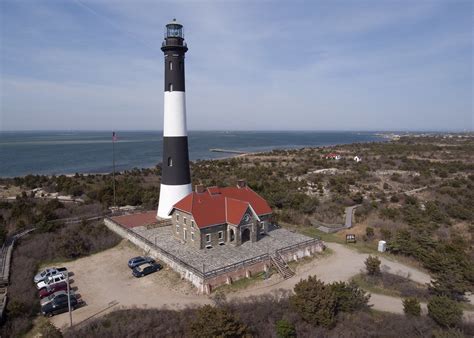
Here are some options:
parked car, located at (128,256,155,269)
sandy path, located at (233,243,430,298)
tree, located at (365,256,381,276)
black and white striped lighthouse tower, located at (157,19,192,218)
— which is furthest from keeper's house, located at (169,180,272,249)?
tree, located at (365,256,381,276)

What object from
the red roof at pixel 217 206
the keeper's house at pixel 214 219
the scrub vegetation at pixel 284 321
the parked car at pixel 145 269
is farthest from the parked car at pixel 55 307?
the red roof at pixel 217 206

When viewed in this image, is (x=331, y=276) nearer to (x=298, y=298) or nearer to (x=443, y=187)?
(x=298, y=298)

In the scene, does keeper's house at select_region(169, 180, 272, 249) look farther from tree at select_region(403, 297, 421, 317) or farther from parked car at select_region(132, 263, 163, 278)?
tree at select_region(403, 297, 421, 317)

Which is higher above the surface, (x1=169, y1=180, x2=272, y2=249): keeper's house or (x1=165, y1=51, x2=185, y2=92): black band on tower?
(x1=165, y1=51, x2=185, y2=92): black band on tower

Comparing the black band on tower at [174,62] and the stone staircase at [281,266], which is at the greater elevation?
the black band on tower at [174,62]

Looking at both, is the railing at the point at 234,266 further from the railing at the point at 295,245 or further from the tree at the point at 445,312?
the tree at the point at 445,312

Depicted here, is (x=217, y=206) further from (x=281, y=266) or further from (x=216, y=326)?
(x=216, y=326)

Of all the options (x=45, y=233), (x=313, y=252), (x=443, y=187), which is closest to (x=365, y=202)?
(x=443, y=187)

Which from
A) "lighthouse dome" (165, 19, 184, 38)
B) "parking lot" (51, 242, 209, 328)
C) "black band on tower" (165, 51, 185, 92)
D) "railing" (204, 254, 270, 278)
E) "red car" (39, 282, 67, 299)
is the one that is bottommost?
"parking lot" (51, 242, 209, 328)
